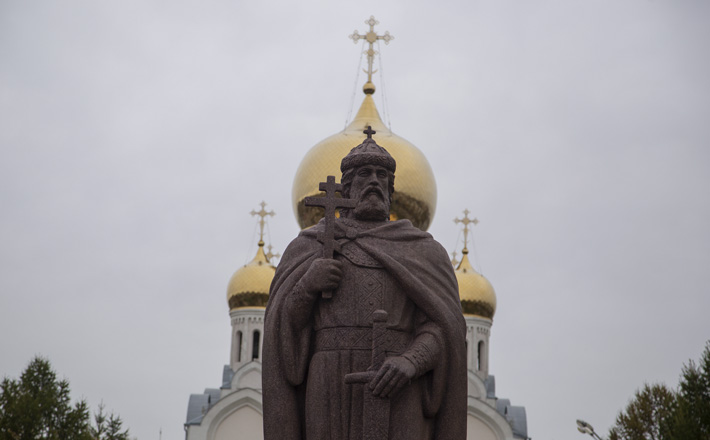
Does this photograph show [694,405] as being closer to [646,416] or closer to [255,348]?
[646,416]

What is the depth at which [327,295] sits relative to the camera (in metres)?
6.45

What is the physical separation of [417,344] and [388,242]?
2.38ft

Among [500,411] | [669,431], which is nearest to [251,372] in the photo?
[500,411]

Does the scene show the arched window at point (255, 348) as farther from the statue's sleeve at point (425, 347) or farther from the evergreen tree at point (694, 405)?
the statue's sleeve at point (425, 347)

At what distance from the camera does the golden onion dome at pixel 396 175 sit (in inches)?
1155

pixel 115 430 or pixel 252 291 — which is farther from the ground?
pixel 252 291

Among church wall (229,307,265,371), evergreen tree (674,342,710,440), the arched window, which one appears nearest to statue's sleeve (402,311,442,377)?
evergreen tree (674,342,710,440)

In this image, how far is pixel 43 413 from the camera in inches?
1051

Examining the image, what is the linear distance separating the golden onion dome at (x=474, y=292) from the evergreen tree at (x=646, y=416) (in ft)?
50.0

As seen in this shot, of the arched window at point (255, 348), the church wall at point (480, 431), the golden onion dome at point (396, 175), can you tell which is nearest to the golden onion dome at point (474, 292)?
the church wall at point (480, 431)

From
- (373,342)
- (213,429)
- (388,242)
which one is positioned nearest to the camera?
(373,342)

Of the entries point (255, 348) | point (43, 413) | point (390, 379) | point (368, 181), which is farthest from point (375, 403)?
point (255, 348)

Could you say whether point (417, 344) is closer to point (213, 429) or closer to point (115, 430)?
point (115, 430)

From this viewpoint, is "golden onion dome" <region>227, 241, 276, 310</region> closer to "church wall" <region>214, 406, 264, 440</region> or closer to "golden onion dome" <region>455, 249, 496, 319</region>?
"church wall" <region>214, 406, 264, 440</region>
